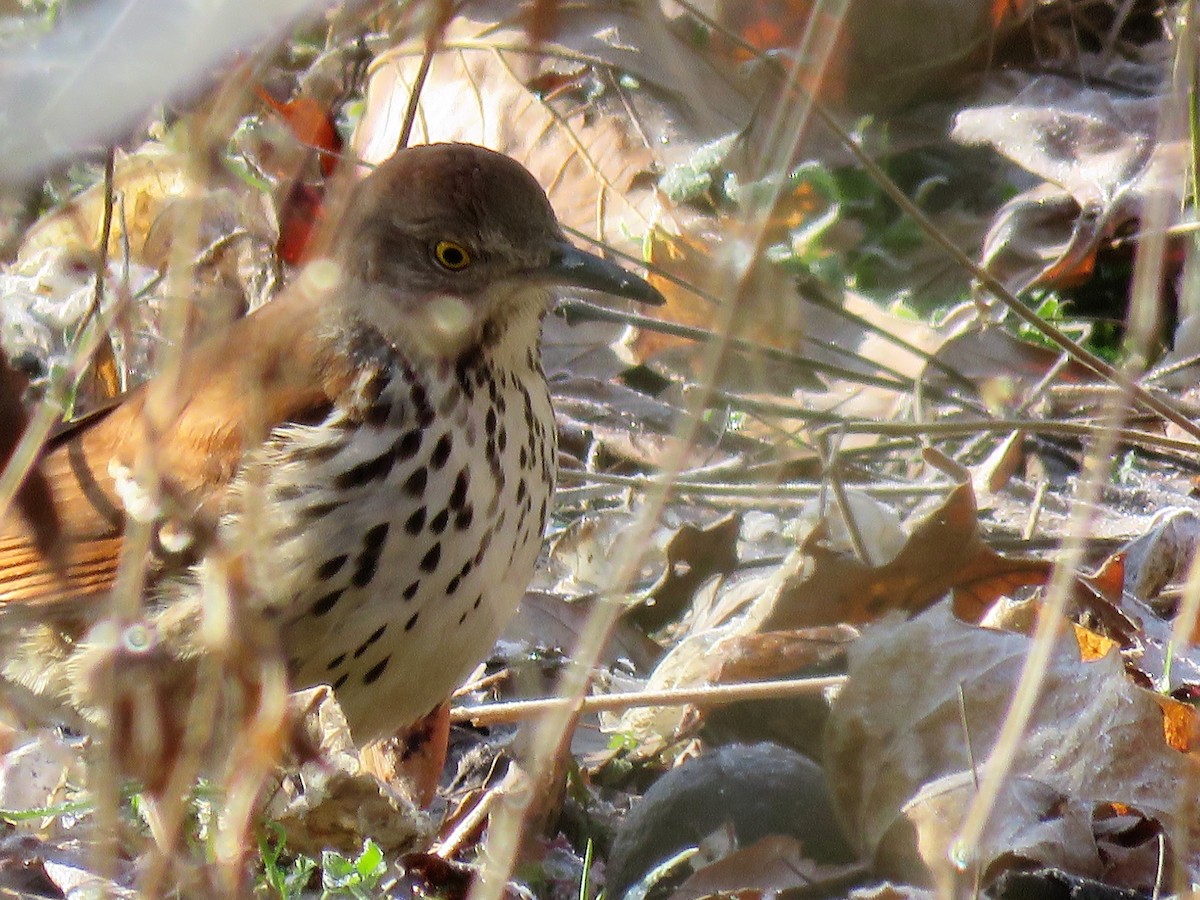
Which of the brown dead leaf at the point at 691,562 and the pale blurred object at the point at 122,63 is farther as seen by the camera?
the brown dead leaf at the point at 691,562

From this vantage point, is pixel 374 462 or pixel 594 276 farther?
pixel 594 276

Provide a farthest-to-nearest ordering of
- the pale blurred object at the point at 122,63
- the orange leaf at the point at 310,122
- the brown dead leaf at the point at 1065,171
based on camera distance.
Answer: the brown dead leaf at the point at 1065,171
the orange leaf at the point at 310,122
the pale blurred object at the point at 122,63

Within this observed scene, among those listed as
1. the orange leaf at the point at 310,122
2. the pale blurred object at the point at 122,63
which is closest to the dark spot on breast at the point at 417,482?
the orange leaf at the point at 310,122

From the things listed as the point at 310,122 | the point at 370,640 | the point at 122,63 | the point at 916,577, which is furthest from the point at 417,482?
the point at 310,122

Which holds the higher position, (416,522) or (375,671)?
(416,522)

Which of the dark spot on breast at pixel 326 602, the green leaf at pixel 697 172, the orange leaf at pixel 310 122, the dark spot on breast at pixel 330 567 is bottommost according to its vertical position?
the dark spot on breast at pixel 326 602

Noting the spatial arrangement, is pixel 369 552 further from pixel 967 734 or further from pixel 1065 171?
pixel 1065 171

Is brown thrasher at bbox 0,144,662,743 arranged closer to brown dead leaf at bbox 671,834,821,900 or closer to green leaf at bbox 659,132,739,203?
brown dead leaf at bbox 671,834,821,900

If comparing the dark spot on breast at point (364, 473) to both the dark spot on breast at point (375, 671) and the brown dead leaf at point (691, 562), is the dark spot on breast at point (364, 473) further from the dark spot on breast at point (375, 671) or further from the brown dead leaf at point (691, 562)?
the brown dead leaf at point (691, 562)
